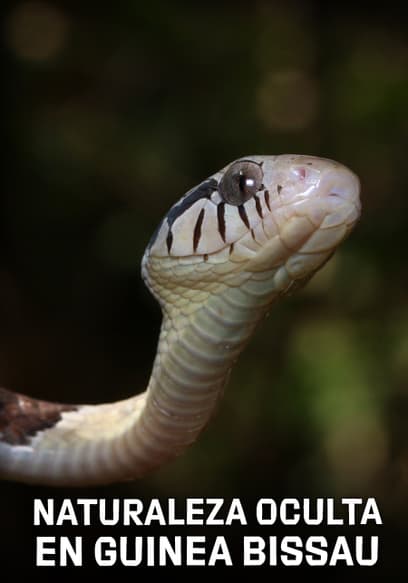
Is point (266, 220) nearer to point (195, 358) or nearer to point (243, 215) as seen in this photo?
point (243, 215)

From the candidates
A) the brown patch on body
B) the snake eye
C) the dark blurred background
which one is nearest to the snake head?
the snake eye

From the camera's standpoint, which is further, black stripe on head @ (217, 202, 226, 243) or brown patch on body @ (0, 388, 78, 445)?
brown patch on body @ (0, 388, 78, 445)

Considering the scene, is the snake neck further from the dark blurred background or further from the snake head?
the dark blurred background

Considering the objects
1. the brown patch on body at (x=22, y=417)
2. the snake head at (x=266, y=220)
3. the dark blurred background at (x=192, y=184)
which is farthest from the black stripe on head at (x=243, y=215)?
the dark blurred background at (x=192, y=184)

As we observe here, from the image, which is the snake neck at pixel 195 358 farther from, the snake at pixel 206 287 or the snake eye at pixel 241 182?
the snake eye at pixel 241 182

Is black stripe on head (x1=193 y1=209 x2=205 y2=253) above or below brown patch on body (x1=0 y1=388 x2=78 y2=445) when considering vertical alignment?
above

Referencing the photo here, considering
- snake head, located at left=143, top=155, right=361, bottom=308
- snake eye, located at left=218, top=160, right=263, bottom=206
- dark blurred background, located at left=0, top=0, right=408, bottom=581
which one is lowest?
snake head, located at left=143, top=155, right=361, bottom=308

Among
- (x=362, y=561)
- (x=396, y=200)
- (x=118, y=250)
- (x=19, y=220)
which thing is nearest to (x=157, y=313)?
(x=118, y=250)

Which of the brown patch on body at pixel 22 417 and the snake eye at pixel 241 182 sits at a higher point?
the snake eye at pixel 241 182
